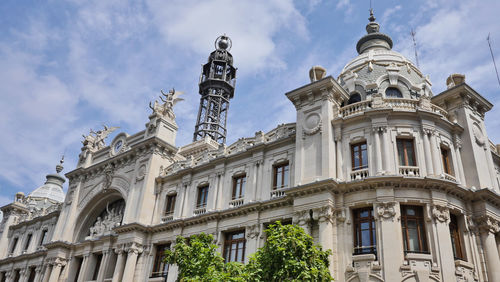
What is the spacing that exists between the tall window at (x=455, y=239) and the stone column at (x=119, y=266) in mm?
21389

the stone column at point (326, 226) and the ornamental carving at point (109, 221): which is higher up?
the ornamental carving at point (109, 221)

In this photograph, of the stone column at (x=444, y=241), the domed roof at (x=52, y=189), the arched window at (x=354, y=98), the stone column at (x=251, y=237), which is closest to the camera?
the stone column at (x=444, y=241)

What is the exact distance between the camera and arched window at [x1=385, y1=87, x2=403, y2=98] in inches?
1128

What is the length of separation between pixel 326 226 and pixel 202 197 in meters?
11.7

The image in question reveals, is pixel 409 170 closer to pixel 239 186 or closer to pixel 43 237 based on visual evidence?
pixel 239 186

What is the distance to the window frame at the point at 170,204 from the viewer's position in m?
32.5

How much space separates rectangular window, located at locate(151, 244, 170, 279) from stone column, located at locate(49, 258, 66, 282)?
414 inches

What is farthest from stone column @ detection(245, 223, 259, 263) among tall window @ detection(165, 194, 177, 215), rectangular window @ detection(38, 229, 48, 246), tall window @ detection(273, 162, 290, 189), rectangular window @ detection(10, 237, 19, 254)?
rectangular window @ detection(10, 237, 19, 254)

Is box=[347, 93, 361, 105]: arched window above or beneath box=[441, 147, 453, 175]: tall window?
above

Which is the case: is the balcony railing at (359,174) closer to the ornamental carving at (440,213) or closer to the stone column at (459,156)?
the ornamental carving at (440,213)

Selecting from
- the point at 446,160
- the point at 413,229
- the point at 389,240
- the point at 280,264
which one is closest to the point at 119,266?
the point at 280,264

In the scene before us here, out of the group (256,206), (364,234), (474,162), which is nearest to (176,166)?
(256,206)

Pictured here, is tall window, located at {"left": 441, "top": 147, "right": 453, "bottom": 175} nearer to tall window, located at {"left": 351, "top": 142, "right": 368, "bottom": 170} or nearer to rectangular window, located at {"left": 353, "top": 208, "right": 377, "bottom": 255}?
tall window, located at {"left": 351, "top": 142, "right": 368, "bottom": 170}

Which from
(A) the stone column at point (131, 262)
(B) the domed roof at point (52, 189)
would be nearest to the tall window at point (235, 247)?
(A) the stone column at point (131, 262)
